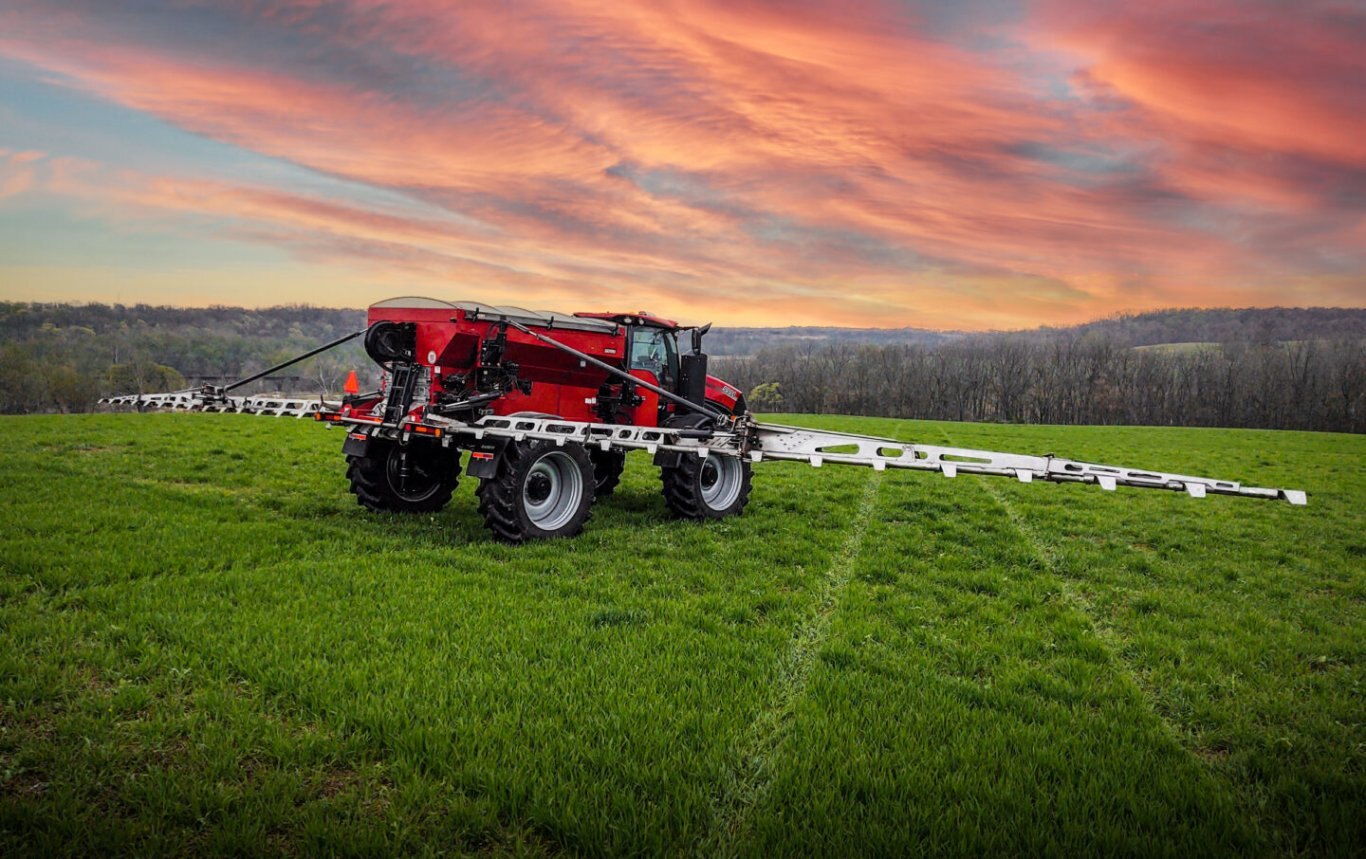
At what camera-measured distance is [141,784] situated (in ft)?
13.0

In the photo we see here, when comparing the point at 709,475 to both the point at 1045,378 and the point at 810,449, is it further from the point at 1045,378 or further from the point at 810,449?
the point at 1045,378

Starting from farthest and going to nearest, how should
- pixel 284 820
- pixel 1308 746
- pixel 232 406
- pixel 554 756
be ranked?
pixel 232 406, pixel 1308 746, pixel 554 756, pixel 284 820

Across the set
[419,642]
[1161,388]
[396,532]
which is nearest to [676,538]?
[396,532]

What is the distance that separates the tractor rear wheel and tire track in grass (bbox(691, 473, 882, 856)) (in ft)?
11.3

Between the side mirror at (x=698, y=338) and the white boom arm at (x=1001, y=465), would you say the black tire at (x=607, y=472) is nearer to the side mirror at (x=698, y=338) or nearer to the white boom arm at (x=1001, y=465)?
the side mirror at (x=698, y=338)

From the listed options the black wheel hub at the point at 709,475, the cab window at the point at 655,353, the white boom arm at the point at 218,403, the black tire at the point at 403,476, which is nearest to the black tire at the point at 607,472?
the cab window at the point at 655,353

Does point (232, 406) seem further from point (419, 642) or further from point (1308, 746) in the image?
point (1308, 746)

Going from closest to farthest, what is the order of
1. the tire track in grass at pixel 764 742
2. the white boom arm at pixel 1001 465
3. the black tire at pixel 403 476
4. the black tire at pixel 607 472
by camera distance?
the tire track in grass at pixel 764 742 → the white boom arm at pixel 1001 465 → the black tire at pixel 403 476 → the black tire at pixel 607 472

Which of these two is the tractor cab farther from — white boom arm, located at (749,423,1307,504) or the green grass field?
the green grass field

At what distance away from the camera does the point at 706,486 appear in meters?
11.9

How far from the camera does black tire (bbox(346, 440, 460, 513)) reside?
1066 cm

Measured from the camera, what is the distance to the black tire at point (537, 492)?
909 cm

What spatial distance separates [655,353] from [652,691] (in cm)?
779

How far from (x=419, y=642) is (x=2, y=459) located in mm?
13740
